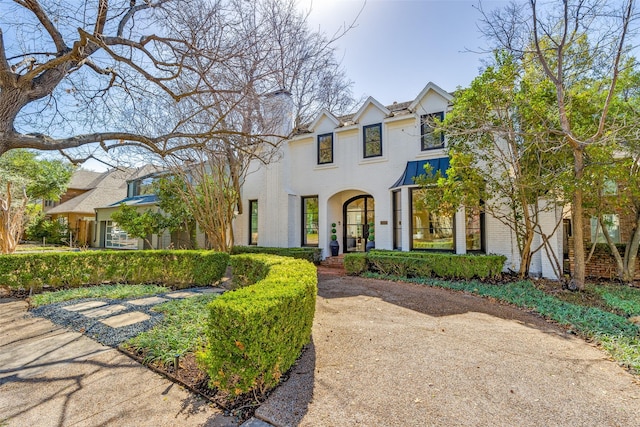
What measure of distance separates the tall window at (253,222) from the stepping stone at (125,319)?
10.1m

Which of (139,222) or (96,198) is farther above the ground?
(96,198)

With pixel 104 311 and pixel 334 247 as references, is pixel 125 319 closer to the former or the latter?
pixel 104 311

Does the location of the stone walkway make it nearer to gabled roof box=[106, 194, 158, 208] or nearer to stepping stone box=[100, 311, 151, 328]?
stepping stone box=[100, 311, 151, 328]

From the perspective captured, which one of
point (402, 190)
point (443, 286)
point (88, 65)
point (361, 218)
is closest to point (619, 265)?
point (443, 286)

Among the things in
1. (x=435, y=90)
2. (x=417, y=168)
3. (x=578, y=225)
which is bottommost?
(x=578, y=225)

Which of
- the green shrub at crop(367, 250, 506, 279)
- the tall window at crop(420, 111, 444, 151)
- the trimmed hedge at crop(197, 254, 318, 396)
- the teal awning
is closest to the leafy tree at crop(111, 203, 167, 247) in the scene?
the green shrub at crop(367, 250, 506, 279)

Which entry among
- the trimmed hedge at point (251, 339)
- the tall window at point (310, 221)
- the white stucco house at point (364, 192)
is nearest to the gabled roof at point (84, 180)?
the white stucco house at point (364, 192)

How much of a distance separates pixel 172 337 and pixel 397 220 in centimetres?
983

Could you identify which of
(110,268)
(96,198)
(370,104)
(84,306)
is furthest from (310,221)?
(96,198)

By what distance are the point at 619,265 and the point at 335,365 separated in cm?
1067

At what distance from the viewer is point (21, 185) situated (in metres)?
19.3

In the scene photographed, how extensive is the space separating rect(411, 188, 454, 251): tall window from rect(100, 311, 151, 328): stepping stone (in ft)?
30.0

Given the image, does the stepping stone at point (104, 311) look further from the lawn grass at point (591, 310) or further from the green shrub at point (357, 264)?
the lawn grass at point (591, 310)

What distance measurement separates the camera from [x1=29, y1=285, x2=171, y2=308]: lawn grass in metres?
7.51
